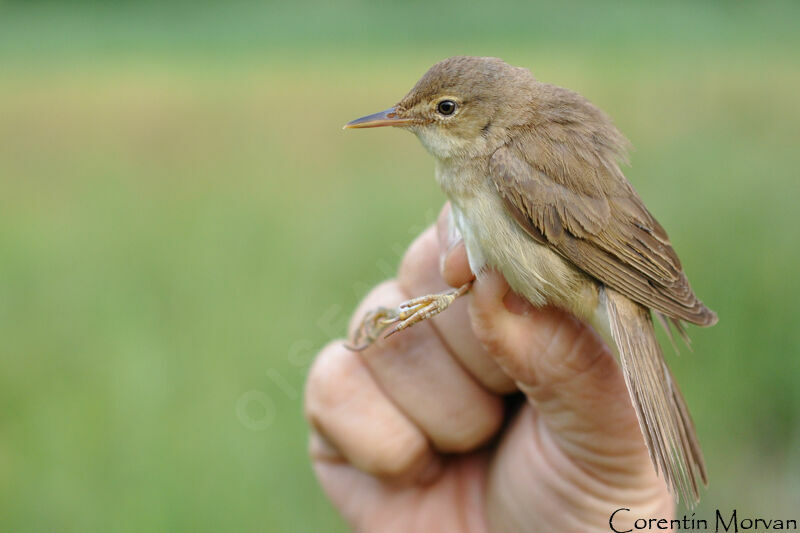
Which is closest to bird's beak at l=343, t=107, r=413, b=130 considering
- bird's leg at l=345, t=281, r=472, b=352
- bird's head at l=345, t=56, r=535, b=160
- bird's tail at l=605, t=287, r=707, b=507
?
bird's head at l=345, t=56, r=535, b=160

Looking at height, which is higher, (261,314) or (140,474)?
(261,314)

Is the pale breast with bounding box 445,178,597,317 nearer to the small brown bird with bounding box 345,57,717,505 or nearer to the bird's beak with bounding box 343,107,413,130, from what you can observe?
the small brown bird with bounding box 345,57,717,505

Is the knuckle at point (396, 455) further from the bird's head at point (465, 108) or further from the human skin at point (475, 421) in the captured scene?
the bird's head at point (465, 108)

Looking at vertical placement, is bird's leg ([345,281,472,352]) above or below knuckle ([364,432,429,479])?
above

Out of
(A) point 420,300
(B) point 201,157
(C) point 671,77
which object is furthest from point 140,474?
(C) point 671,77

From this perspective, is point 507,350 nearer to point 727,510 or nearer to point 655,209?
point 727,510

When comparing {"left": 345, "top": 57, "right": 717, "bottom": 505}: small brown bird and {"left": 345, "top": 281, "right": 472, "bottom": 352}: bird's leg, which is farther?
{"left": 345, "top": 281, "right": 472, "bottom": 352}: bird's leg

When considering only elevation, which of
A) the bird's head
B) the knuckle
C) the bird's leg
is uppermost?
the bird's head
